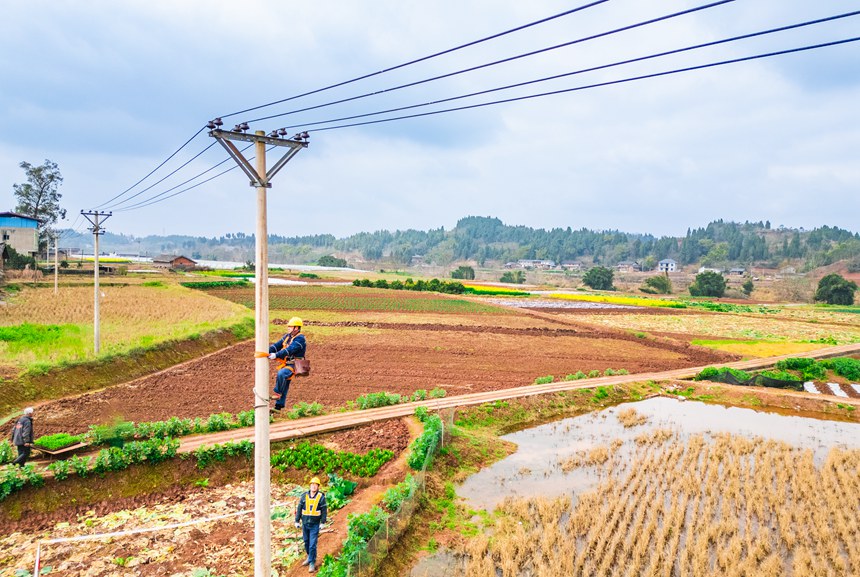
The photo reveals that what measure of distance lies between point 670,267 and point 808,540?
201 metres

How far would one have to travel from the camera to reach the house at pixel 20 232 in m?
71.4

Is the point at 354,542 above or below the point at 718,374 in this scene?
above

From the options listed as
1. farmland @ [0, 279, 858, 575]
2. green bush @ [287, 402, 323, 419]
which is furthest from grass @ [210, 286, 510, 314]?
green bush @ [287, 402, 323, 419]

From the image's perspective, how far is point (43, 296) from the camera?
149 ft

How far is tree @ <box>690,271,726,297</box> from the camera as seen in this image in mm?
108438

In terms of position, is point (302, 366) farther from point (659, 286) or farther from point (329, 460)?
point (659, 286)

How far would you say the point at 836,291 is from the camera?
308ft

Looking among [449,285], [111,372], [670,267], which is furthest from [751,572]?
[670,267]

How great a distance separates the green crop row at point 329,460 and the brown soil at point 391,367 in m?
5.11

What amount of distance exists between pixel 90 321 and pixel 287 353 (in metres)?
31.9

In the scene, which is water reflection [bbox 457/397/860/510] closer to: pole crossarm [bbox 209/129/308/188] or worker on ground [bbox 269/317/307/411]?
worker on ground [bbox 269/317/307/411]

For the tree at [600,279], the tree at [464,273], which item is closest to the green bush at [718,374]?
the tree at [600,279]

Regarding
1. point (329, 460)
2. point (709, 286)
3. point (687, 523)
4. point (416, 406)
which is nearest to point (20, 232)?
point (416, 406)

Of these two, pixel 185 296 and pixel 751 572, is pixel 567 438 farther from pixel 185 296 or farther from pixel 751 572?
pixel 185 296
